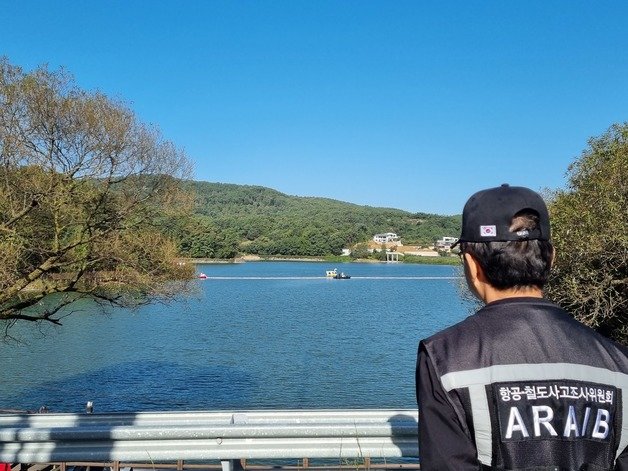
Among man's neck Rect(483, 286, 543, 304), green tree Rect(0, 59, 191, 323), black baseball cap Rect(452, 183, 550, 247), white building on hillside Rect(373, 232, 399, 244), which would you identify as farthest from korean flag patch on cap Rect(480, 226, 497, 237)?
white building on hillside Rect(373, 232, 399, 244)

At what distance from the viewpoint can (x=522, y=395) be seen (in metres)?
1.48

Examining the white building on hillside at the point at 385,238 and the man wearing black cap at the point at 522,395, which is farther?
the white building on hillside at the point at 385,238

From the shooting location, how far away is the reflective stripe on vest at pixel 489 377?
149 cm

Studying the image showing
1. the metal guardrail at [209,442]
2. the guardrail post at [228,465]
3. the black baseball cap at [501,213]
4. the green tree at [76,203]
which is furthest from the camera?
the green tree at [76,203]

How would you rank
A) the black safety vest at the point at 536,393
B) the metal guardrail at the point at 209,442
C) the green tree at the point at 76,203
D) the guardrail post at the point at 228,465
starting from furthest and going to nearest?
the green tree at the point at 76,203
the guardrail post at the point at 228,465
the metal guardrail at the point at 209,442
the black safety vest at the point at 536,393

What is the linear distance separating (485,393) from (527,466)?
0.65 feet

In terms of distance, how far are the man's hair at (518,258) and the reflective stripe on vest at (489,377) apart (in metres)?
0.26

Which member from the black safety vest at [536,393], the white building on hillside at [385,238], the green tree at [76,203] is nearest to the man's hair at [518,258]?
the black safety vest at [536,393]

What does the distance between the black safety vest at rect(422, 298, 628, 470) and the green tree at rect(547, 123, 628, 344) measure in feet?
46.5

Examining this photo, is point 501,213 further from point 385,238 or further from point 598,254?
point 385,238

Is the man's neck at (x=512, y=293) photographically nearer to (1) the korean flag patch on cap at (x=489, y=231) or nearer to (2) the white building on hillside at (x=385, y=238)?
(1) the korean flag patch on cap at (x=489, y=231)

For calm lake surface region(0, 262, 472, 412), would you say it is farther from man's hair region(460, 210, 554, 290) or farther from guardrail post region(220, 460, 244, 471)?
man's hair region(460, 210, 554, 290)

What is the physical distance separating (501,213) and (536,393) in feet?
1.58

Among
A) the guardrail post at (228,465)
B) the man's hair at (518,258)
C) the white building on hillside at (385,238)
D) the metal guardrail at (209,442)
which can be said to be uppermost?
the white building on hillside at (385,238)
